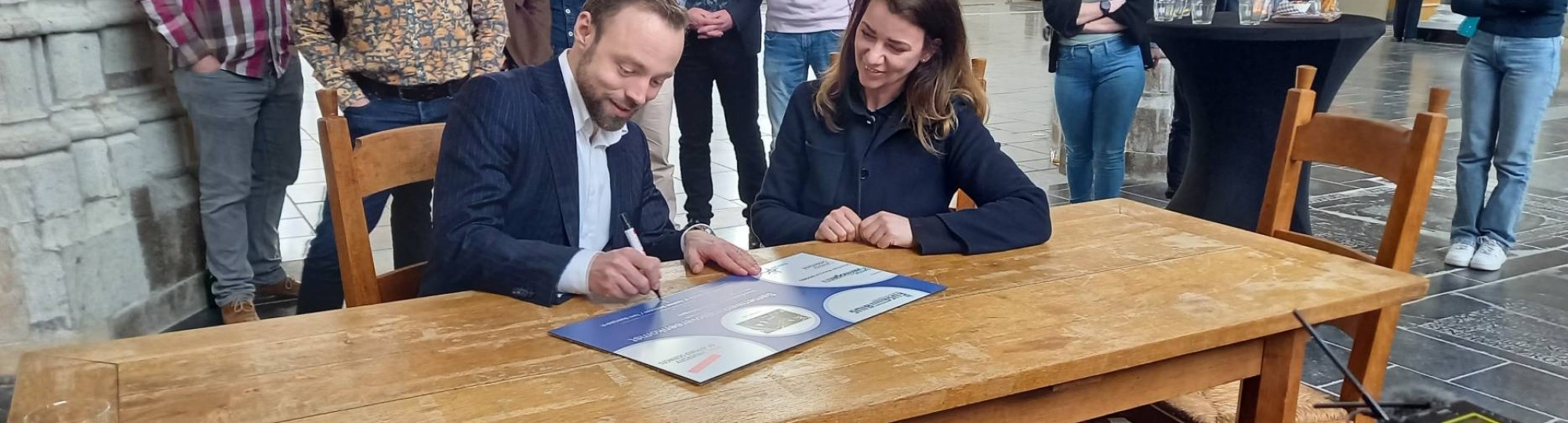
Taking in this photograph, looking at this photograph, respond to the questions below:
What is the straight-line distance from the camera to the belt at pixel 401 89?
10.2 ft

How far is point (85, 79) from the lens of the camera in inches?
124

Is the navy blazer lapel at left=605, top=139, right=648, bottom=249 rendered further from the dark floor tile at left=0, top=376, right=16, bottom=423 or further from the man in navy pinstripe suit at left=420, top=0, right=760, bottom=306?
the dark floor tile at left=0, top=376, right=16, bottom=423

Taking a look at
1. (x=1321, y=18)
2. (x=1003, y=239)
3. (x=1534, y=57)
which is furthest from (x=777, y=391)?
(x=1534, y=57)

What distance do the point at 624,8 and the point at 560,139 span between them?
0.23 m

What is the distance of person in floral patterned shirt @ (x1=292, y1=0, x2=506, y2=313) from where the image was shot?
119 inches

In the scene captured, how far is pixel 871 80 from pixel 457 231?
0.84 metres

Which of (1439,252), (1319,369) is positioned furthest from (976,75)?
(1439,252)

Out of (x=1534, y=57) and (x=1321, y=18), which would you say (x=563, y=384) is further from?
(x=1534, y=57)

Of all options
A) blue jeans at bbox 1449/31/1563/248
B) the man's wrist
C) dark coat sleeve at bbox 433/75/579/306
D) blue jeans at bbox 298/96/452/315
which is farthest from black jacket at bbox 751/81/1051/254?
blue jeans at bbox 1449/31/1563/248

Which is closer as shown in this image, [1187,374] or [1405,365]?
[1187,374]

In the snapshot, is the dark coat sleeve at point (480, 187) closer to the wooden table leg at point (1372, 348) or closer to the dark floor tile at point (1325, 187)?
the wooden table leg at point (1372, 348)

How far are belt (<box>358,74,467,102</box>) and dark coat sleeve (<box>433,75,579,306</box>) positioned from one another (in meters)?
1.28

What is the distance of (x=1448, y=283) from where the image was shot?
4.00 m

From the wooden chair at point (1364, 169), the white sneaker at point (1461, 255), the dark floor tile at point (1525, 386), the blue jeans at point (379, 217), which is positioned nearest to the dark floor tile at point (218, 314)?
the blue jeans at point (379, 217)
